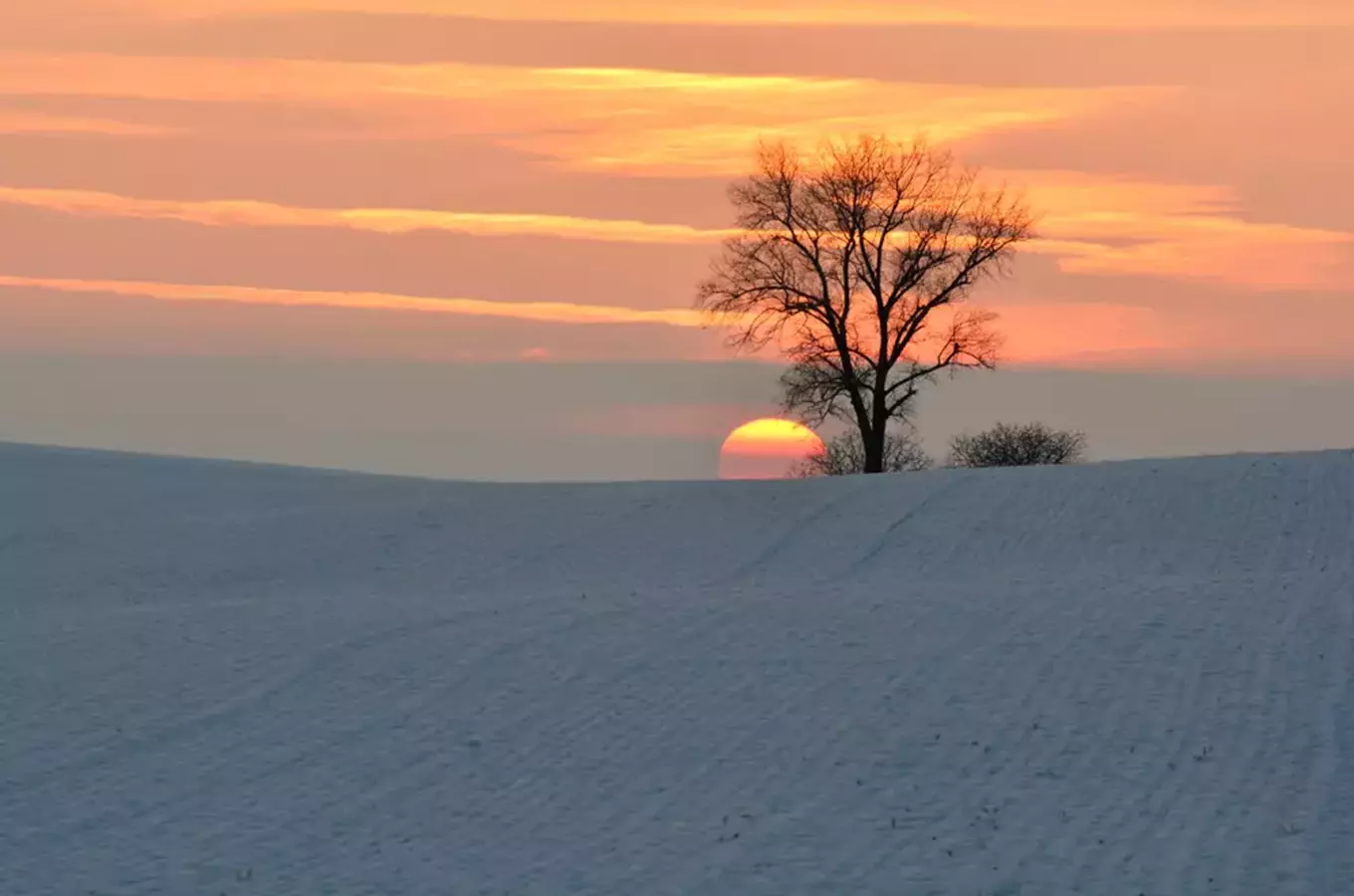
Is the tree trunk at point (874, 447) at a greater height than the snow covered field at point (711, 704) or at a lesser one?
greater

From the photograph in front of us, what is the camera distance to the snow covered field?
17594 mm

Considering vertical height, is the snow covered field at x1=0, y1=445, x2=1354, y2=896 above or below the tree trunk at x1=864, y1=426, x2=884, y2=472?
below

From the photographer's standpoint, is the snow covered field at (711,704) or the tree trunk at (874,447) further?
the tree trunk at (874,447)

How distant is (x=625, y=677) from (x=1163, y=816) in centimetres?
844

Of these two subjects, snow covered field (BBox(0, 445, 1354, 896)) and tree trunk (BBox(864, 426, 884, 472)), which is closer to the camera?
snow covered field (BBox(0, 445, 1354, 896))

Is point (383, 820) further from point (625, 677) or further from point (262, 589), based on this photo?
point (262, 589)

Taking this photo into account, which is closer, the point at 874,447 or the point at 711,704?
the point at 711,704

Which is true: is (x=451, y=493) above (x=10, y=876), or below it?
above

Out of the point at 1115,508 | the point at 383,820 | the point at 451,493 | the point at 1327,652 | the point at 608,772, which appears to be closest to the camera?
the point at 383,820

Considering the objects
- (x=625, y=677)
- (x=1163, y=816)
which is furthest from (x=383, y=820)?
(x=1163, y=816)

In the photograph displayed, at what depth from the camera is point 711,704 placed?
74.8ft

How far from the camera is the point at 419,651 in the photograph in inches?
1011

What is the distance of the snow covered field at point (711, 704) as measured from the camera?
17594mm

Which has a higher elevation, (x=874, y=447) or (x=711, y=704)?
(x=874, y=447)
